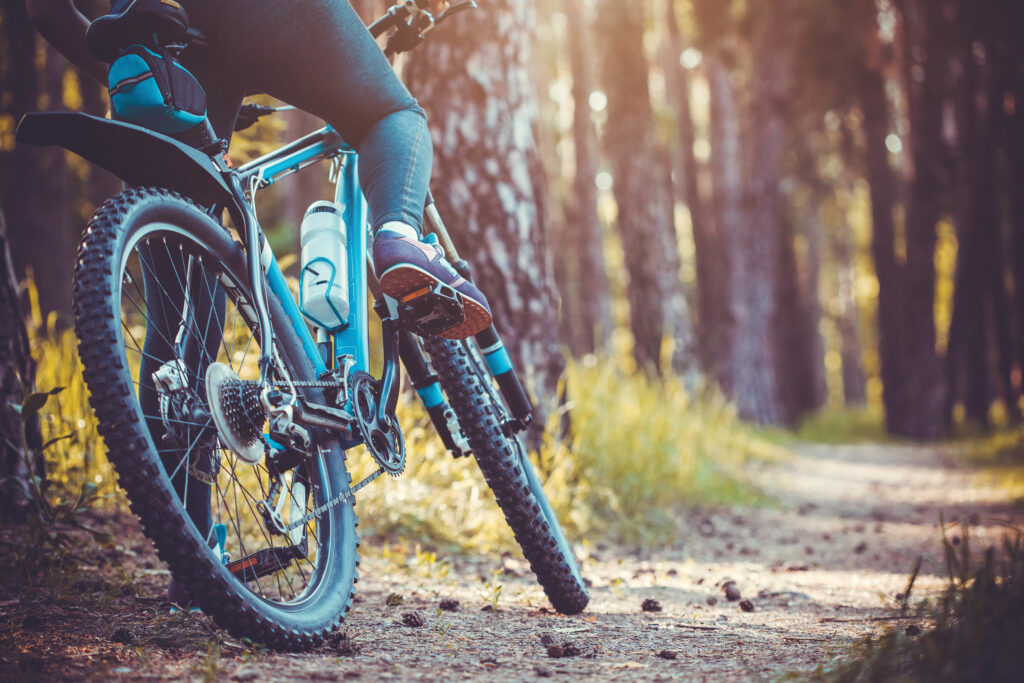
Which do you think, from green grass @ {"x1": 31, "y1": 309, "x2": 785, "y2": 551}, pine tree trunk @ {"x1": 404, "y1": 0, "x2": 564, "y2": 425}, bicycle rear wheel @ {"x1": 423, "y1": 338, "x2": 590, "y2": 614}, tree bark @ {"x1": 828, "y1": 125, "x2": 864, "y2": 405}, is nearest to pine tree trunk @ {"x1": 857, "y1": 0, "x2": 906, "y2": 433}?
green grass @ {"x1": 31, "y1": 309, "x2": 785, "y2": 551}

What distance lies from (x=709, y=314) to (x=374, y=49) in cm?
1084

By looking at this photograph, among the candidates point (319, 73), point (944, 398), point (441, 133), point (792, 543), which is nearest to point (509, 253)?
point (441, 133)

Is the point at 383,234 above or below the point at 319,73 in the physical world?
below

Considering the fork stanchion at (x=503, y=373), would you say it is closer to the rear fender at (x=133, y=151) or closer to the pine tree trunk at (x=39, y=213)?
the rear fender at (x=133, y=151)

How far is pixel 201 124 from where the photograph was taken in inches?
83.3

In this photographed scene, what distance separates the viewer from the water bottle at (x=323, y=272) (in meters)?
2.22

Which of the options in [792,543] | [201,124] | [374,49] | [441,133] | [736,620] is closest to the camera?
[201,124]

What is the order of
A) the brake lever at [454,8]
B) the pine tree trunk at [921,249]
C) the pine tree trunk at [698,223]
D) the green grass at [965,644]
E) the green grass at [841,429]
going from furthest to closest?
the green grass at [841,429] → the pine tree trunk at [698,223] → the pine tree trunk at [921,249] → the brake lever at [454,8] → the green grass at [965,644]

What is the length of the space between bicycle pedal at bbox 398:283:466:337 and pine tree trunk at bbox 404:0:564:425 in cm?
193

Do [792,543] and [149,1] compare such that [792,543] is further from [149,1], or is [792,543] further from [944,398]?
[944,398]

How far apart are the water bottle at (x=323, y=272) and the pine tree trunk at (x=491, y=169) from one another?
5.88ft

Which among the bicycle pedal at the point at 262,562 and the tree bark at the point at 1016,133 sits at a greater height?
the tree bark at the point at 1016,133

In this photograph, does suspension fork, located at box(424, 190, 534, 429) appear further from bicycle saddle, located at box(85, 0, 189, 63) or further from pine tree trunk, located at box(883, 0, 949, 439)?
pine tree trunk, located at box(883, 0, 949, 439)

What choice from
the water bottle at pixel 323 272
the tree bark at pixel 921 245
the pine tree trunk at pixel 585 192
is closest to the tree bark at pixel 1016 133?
the tree bark at pixel 921 245
